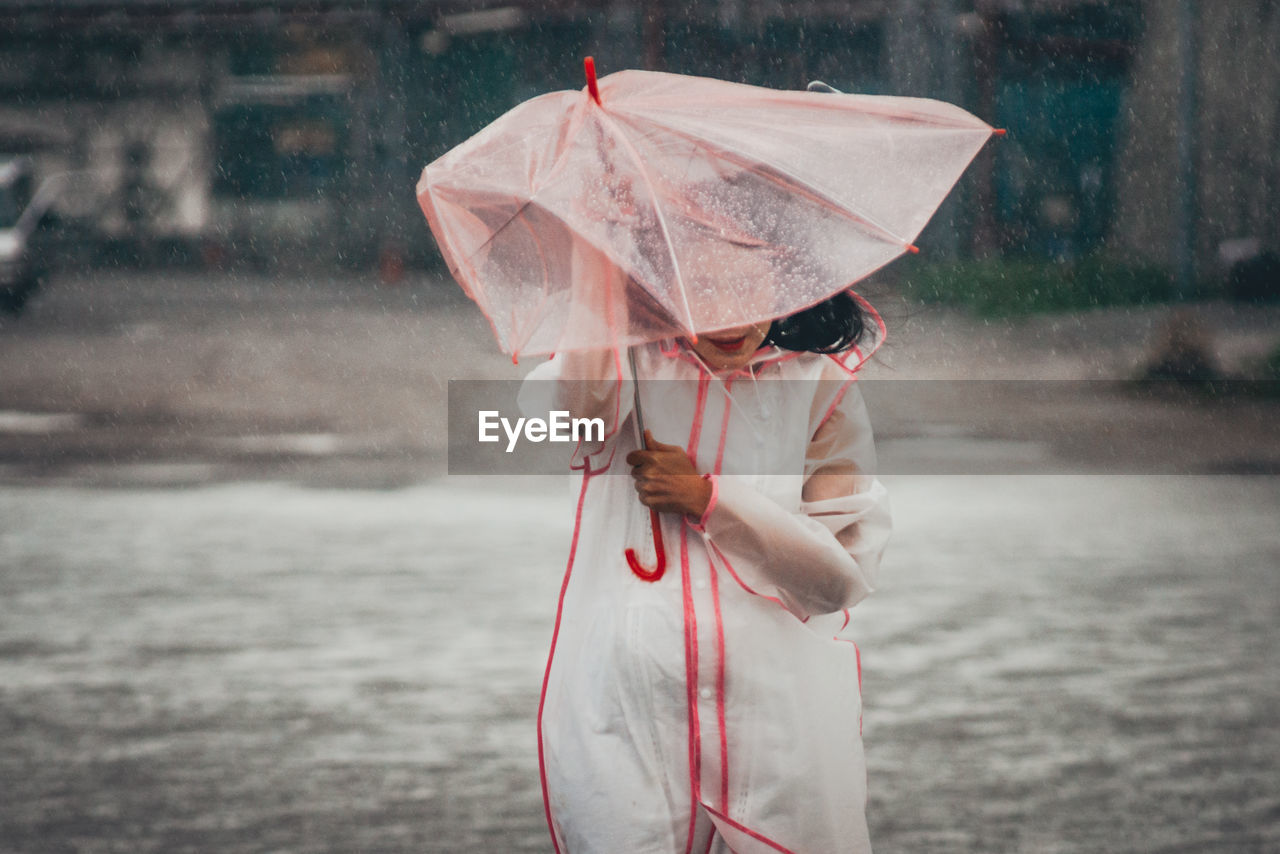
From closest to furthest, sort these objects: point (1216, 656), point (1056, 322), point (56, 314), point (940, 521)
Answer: point (1216, 656)
point (940, 521)
point (1056, 322)
point (56, 314)

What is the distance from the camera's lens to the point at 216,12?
78.7 ft

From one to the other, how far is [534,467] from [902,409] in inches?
123

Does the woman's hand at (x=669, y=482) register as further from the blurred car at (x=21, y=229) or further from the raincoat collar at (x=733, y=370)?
the blurred car at (x=21, y=229)

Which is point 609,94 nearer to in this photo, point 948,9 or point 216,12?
point 948,9

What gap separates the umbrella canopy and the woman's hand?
168 millimetres

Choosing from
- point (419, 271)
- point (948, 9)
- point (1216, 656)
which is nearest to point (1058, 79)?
point (948, 9)

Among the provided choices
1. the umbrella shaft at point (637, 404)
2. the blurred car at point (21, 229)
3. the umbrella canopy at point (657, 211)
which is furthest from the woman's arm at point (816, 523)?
the blurred car at point (21, 229)

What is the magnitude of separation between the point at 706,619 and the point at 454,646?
3813mm

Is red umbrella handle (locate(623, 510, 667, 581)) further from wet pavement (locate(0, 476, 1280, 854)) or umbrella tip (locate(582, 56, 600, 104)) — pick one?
wet pavement (locate(0, 476, 1280, 854))

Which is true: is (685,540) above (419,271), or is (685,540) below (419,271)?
above

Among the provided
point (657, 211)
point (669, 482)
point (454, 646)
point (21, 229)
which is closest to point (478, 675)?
point (454, 646)

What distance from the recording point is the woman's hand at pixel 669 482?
6.90ft

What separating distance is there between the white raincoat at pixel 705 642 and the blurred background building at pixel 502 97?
16.6 m

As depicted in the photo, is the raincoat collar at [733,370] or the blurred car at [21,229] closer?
the raincoat collar at [733,370]
